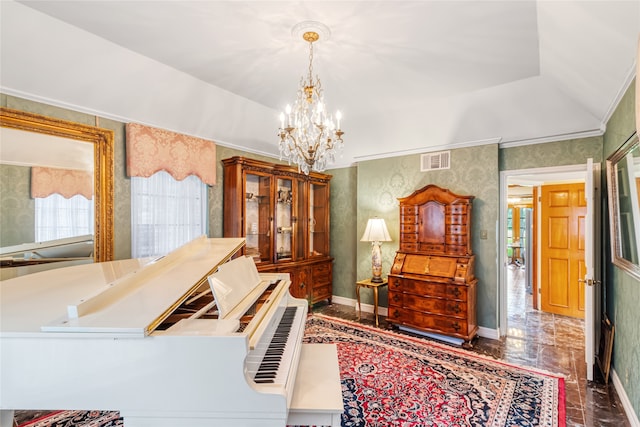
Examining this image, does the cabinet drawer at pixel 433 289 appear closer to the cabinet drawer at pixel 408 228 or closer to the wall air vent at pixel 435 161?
the cabinet drawer at pixel 408 228

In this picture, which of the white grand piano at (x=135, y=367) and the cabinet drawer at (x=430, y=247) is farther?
the cabinet drawer at (x=430, y=247)

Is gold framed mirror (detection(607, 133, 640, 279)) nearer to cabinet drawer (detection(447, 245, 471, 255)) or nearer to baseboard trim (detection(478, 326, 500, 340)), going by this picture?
cabinet drawer (detection(447, 245, 471, 255))

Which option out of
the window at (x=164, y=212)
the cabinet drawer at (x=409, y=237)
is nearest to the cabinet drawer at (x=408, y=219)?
the cabinet drawer at (x=409, y=237)

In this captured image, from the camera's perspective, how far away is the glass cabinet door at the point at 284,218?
446cm

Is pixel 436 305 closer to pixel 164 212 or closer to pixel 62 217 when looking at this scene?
pixel 164 212

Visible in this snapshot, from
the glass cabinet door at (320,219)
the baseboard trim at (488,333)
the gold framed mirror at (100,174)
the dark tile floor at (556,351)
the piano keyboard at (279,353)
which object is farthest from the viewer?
the glass cabinet door at (320,219)

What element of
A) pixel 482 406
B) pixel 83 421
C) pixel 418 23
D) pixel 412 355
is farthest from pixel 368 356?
pixel 418 23

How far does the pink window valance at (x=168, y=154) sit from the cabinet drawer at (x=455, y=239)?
301cm

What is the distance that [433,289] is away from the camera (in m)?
3.66

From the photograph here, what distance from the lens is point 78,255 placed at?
2.78 metres

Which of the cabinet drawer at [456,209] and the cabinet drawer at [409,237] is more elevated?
the cabinet drawer at [456,209]

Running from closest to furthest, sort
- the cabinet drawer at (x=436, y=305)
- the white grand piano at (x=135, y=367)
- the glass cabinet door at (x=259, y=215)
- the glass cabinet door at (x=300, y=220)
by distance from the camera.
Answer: the white grand piano at (x=135, y=367)
the cabinet drawer at (x=436, y=305)
the glass cabinet door at (x=259, y=215)
the glass cabinet door at (x=300, y=220)

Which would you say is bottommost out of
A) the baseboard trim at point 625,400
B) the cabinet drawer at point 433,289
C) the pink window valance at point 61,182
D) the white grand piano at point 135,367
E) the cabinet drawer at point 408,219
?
the baseboard trim at point 625,400

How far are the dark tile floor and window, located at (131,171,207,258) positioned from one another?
236 cm
